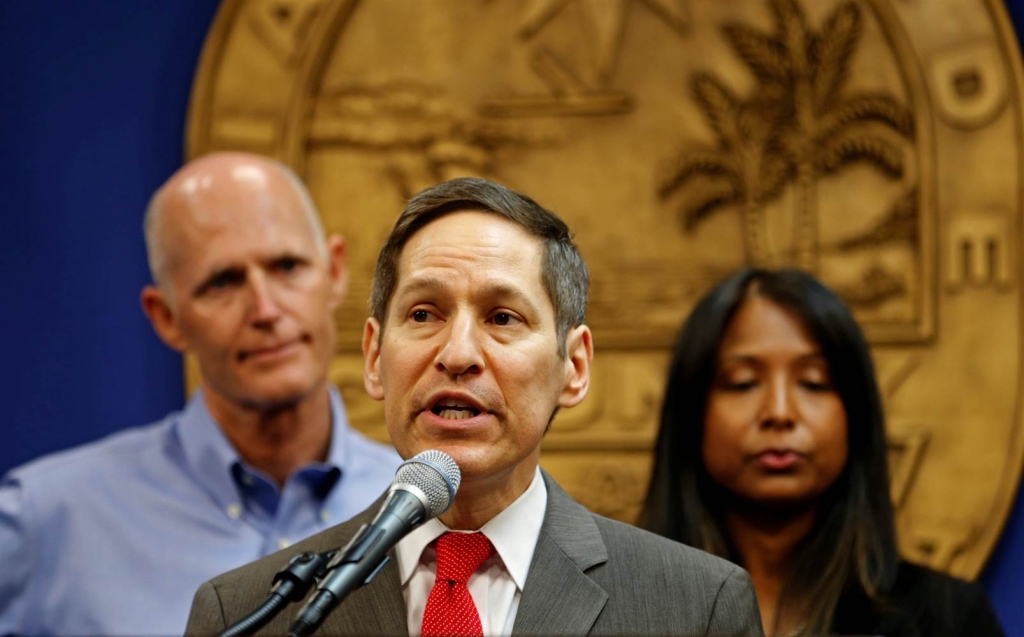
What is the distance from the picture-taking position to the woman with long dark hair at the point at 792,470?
2781mm

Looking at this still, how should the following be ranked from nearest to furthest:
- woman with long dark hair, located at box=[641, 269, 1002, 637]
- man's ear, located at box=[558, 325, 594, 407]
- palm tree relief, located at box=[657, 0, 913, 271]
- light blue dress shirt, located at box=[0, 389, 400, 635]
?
1. man's ear, located at box=[558, 325, 594, 407]
2. woman with long dark hair, located at box=[641, 269, 1002, 637]
3. light blue dress shirt, located at box=[0, 389, 400, 635]
4. palm tree relief, located at box=[657, 0, 913, 271]

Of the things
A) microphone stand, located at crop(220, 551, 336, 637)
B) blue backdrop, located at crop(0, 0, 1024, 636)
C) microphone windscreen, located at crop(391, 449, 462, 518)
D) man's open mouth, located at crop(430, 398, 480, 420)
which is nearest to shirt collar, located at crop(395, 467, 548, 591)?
man's open mouth, located at crop(430, 398, 480, 420)

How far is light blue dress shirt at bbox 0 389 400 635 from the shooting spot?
3037mm

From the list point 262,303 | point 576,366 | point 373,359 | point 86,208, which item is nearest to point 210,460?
point 262,303

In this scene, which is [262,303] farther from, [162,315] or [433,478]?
[433,478]

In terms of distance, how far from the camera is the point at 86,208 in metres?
3.85

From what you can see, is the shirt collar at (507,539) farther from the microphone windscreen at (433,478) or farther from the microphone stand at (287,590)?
the microphone stand at (287,590)

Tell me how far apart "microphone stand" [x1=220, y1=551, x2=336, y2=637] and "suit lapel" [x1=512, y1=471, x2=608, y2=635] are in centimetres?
49

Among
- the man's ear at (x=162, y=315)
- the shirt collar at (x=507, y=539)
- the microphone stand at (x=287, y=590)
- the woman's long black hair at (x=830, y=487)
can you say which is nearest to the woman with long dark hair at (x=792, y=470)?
the woman's long black hair at (x=830, y=487)

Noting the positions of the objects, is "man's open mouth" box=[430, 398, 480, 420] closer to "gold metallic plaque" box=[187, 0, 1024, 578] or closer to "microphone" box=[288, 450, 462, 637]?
"microphone" box=[288, 450, 462, 637]

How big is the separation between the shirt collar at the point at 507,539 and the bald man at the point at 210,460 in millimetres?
1196

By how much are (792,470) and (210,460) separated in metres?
1.47

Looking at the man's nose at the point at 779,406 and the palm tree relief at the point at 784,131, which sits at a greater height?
the palm tree relief at the point at 784,131

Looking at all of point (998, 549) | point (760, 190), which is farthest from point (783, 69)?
point (998, 549)
